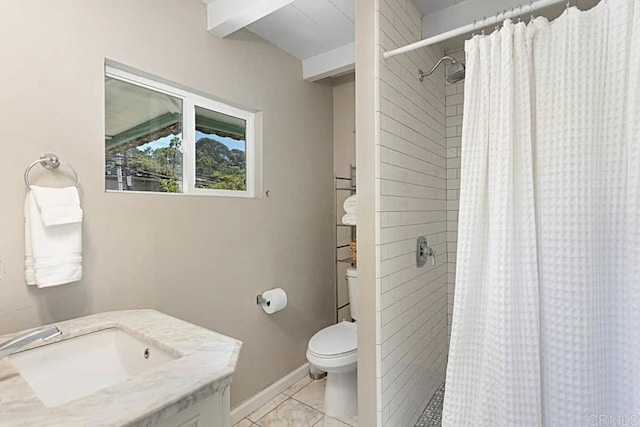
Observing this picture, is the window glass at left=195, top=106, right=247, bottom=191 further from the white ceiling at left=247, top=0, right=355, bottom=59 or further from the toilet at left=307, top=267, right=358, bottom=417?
the toilet at left=307, top=267, right=358, bottom=417

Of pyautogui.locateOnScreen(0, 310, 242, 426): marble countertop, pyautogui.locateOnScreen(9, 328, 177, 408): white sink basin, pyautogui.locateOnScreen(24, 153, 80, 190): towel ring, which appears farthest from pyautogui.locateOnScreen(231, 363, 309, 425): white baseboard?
pyautogui.locateOnScreen(24, 153, 80, 190): towel ring

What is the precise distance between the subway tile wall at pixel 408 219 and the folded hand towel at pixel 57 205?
4.10 feet

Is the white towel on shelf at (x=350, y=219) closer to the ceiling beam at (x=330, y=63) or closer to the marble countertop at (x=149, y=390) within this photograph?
the ceiling beam at (x=330, y=63)

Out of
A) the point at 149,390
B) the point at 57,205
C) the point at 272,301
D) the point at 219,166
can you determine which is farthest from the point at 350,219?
the point at 149,390

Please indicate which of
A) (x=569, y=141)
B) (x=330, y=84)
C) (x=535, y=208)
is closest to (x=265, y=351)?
(x=535, y=208)

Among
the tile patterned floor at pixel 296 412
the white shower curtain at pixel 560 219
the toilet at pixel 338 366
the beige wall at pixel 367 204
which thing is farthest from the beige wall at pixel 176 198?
the white shower curtain at pixel 560 219

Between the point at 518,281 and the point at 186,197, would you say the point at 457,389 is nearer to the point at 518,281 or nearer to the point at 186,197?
the point at 518,281

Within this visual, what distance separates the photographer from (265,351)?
2.22 metres

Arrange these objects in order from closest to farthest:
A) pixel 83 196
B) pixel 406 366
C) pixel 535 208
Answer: pixel 535 208 → pixel 83 196 → pixel 406 366

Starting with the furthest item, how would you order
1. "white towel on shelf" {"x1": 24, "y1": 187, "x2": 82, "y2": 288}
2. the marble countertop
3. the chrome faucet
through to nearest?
1. "white towel on shelf" {"x1": 24, "y1": 187, "x2": 82, "y2": 288}
2. the chrome faucet
3. the marble countertop

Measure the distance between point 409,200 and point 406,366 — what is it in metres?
0.91

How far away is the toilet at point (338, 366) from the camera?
1.92 m

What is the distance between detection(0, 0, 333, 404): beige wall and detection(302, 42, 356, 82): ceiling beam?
0.28 feet

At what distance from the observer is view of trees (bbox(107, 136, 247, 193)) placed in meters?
1.70
